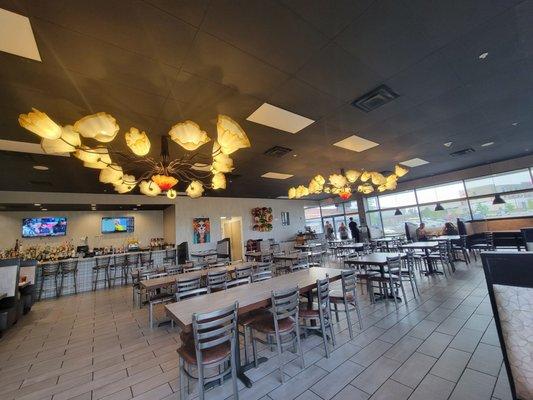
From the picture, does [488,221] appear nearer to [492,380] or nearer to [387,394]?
[492,380]

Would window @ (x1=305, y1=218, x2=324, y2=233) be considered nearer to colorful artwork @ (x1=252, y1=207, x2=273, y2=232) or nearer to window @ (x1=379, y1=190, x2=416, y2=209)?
colorful artwork @ (x1=252, y1=207, x2=273, y2=232)

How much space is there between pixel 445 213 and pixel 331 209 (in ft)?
19.2

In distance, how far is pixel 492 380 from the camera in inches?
79.1

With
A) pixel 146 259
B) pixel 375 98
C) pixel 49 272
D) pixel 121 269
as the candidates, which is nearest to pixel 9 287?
pixel 49 272

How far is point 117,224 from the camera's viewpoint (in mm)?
9492

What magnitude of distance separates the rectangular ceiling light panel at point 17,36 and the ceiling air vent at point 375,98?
3627 millimetres

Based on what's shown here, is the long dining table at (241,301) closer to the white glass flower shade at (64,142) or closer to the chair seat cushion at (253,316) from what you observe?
the chair seat cushion at (253,316)

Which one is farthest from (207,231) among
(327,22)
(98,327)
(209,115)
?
(327,22)

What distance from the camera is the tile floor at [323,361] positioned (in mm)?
2051

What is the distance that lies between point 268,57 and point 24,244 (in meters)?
10.7

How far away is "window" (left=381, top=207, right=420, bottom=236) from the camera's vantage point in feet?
34.9

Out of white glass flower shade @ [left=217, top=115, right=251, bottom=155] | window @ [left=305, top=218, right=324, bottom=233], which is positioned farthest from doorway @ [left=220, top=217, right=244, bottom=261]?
white glass flower shade @ [left=217, top=115, right=251, bottom=155]

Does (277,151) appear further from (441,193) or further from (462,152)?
(441,193)

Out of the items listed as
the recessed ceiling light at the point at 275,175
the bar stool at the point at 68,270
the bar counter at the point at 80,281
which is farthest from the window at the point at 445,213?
the bar stool at the point at 68,270
